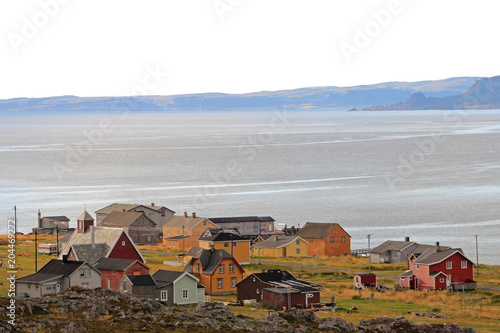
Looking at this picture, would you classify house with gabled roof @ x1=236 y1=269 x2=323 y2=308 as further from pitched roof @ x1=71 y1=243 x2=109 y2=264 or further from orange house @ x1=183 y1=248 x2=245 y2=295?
pitched roof @ x1=71 y1=243 x2=109 y2=264

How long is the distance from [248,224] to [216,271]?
39776 mm

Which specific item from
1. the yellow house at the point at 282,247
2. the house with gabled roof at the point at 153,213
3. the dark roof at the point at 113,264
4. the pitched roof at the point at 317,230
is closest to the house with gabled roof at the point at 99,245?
the dark roof at the point at 113,264

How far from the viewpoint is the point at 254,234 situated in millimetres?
91375

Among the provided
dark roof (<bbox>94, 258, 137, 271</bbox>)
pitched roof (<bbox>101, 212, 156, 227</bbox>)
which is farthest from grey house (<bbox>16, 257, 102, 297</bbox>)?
pitched roof (<bbox>101, 212, 156, 227</bbox>)

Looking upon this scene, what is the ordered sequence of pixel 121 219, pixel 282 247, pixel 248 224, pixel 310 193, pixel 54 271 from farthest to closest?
pixel 310 193
pixel 248 224
pixel 121 219
pixel 282 247
pixel 54 271

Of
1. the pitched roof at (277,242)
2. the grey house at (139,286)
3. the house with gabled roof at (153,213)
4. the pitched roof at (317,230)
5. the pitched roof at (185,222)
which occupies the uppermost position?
the house with gabled roof at (153,213)

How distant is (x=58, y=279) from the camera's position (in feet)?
149

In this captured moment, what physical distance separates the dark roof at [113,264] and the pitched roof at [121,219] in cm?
3402

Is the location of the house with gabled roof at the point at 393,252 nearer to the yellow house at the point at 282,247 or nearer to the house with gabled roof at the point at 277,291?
the yellow house at the point at 282,247

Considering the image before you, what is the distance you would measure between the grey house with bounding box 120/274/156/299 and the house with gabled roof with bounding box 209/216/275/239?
42.6 metres

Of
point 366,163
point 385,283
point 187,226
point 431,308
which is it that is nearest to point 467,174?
point 366,163

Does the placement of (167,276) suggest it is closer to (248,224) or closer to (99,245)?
(99,245)

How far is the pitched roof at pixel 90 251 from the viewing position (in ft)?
176

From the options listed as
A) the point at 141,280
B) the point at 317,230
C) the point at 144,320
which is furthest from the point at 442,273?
the point at 144,320
